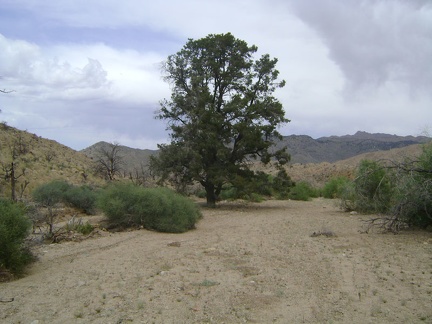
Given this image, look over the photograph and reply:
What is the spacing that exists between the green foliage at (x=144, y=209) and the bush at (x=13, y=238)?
5.41m

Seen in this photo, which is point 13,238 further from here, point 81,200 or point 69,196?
point 69,196

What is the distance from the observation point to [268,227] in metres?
15.1

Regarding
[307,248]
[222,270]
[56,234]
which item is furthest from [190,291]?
[56,234]

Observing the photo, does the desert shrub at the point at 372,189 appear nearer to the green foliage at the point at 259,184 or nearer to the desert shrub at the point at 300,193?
the green foliage at the point at 259,184

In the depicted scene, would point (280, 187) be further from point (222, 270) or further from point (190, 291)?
point (190, 291)

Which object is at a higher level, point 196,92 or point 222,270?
point 196,92

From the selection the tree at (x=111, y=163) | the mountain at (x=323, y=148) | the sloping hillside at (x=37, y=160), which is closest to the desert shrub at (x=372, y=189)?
the tree at (x=111, y=163)

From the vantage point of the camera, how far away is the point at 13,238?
876cm

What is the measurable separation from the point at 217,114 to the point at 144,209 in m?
8.90

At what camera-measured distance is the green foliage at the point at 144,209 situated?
1447 centimetres

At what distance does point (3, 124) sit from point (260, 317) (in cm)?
4265

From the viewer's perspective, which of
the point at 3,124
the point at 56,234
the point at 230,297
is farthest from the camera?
the point at 3,124

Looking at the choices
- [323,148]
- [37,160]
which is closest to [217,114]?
[37,160]

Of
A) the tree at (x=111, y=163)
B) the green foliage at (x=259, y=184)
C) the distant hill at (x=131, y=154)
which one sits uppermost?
the distant hill at (x=131, y=154)
